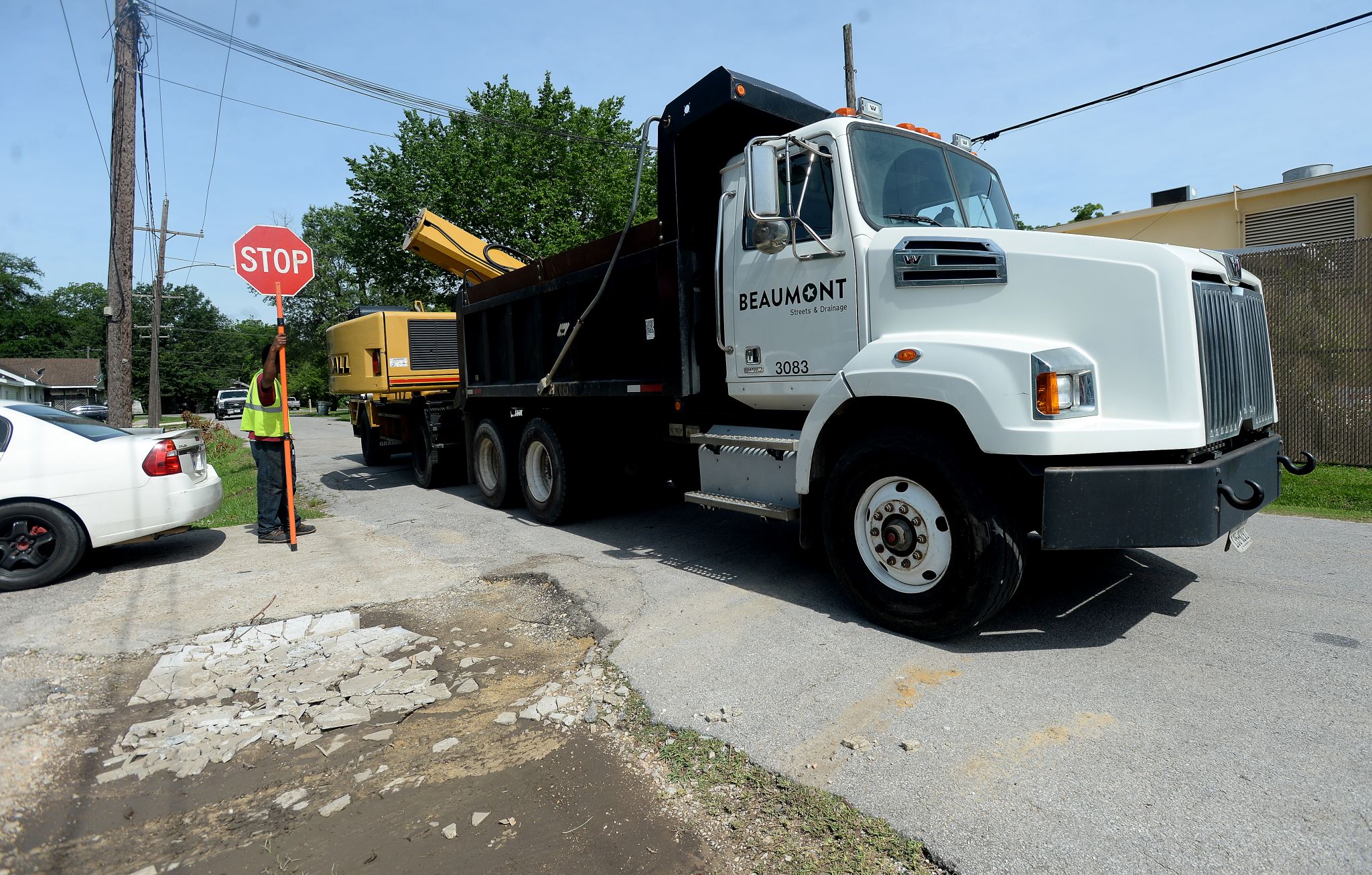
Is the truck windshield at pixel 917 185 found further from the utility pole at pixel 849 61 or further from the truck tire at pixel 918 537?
the utility pole at pixel 849 61

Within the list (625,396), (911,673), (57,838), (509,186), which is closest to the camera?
(57,838)

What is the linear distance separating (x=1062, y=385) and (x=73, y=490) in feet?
22.8

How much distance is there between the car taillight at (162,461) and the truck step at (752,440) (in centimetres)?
433

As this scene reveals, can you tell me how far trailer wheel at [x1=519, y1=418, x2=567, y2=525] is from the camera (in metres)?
7.62

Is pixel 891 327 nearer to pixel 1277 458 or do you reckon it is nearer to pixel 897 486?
pixel 897 486

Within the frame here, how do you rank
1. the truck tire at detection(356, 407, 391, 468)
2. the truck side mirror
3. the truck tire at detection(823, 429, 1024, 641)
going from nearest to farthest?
1. the truck tire at detection(823, 429, 1024, 641)
2. the truck side mirror
3. the truck tire at detection(356, 407, 391, 468)

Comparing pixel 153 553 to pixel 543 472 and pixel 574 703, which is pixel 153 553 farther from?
pixel 574 703

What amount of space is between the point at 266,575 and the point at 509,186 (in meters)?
23.8

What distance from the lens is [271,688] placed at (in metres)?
3.88

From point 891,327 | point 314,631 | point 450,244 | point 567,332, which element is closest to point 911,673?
point 891,327

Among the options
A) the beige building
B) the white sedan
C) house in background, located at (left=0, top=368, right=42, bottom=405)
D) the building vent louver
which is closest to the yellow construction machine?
the white sedan

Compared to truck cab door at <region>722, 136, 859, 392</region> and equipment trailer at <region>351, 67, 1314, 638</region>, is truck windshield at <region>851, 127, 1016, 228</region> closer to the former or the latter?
equipment trailer at <region>351, 67, 1314, 638</region>

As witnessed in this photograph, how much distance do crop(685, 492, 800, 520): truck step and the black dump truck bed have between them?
2.58ft

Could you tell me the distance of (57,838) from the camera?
2.69m
